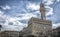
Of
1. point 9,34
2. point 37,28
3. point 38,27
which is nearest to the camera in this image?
point 9,34

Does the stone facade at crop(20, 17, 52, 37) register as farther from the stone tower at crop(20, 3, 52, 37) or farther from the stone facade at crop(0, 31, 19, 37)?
the stone facade at crop(0, 31, 19, 37)

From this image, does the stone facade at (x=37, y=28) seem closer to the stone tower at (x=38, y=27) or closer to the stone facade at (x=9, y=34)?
the stone tower at (x=38, y=27)

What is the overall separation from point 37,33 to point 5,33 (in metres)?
2.87

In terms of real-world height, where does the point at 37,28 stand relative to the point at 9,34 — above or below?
above

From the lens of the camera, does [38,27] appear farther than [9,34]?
Yes

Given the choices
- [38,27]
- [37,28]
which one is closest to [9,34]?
[37,28]

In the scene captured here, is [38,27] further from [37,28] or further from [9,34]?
[9,34]

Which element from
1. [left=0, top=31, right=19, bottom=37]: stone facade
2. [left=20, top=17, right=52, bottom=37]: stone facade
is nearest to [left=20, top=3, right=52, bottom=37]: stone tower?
[left=20, top=17, right=52, bottom=37]: stone facade

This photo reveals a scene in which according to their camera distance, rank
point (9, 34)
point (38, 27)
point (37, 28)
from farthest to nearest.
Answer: point (38, 27), point (37, 28), point (9, 34)

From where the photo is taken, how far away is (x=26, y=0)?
8.99 metres

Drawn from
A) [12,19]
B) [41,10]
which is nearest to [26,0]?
[12,19]

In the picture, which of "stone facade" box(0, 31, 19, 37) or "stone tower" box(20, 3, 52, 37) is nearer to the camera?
"stone tower" box(20, 3, 52, 37)

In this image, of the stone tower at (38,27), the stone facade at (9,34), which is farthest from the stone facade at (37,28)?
the stone facade at (9,34)

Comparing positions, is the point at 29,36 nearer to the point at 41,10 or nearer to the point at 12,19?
the point at 12,19
